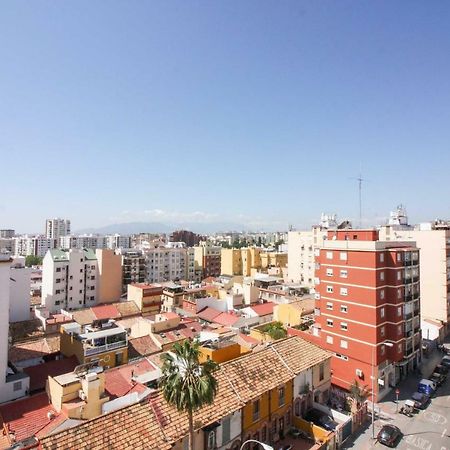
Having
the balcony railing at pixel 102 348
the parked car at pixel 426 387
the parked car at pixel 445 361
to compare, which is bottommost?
the parked car at pixel 445 361

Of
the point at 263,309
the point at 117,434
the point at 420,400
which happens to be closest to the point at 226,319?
the point at 263,309

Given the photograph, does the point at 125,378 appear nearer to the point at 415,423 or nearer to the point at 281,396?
the point at 281,396

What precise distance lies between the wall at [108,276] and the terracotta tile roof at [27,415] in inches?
2564

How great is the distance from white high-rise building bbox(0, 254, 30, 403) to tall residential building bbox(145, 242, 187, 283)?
78152 millimetres

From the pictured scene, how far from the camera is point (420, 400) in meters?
40.7

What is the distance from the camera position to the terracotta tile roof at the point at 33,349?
4775cm

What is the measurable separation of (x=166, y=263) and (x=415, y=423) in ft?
325

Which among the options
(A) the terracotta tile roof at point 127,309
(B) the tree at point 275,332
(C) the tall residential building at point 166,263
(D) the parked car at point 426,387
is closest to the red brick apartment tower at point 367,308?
(D) the parked car at point 426,387

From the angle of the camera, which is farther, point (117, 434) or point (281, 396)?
point (281, 396)

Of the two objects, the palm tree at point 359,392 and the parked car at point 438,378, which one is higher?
the palm tree at point 359,392

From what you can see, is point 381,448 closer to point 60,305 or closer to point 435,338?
point 435,338

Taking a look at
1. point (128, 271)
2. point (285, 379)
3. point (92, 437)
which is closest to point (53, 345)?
point (92, 437)

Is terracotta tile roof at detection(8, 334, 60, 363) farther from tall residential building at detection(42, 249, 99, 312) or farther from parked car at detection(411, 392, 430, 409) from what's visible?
parked car at detection(411, 392, 430, 409)

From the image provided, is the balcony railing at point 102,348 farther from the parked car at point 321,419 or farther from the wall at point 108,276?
the wall at point 108,276
